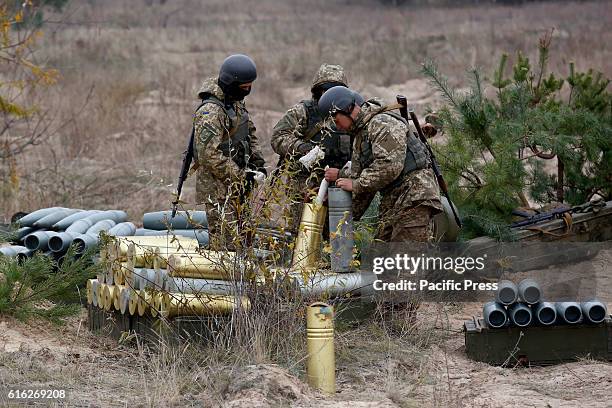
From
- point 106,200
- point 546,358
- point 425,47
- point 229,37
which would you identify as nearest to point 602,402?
point 546,358

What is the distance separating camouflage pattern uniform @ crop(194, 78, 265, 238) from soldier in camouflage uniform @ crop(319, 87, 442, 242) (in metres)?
0.89

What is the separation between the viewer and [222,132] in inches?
339

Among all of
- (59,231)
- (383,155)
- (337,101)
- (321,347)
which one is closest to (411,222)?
(383,155)

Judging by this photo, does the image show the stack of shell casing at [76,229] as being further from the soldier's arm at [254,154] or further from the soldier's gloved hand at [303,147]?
the soldier's gloved hand at [303,147]

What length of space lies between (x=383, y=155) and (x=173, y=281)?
5.93 ft

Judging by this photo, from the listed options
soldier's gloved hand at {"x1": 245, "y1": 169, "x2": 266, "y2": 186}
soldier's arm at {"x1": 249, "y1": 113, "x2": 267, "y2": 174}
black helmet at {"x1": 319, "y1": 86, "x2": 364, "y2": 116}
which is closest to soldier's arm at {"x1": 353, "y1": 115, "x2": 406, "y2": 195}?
black helmet at {"x1": 319, "y1": 86, "x2": 364, "y2": 116}

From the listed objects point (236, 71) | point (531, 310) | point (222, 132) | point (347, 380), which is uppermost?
point (236, 71)

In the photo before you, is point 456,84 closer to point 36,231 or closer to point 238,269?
point 36,231

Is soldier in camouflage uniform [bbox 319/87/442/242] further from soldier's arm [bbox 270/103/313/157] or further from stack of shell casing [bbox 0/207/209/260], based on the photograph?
stack of shell casing [bbox 0/207/209/260]

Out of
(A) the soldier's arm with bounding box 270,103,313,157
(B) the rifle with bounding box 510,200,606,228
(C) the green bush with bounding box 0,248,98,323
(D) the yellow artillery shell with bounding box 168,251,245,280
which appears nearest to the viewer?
(D) the yellow artillery shell with bounding box 168,251,245,280

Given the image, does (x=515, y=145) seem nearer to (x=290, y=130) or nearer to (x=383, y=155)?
(x=290, y=130)

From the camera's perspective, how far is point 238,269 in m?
7.06

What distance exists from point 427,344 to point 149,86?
53.2 feet

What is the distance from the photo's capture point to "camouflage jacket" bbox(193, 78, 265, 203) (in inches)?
335
